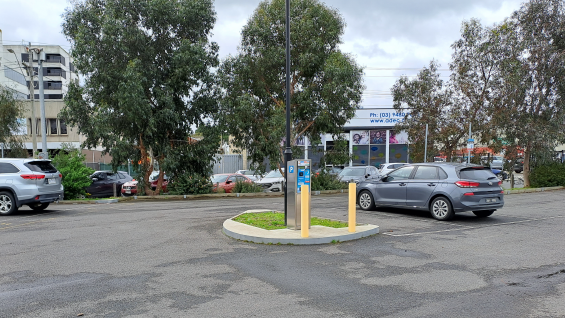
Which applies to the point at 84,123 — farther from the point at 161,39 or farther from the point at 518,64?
the point at 518,64

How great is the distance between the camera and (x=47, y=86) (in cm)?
7125

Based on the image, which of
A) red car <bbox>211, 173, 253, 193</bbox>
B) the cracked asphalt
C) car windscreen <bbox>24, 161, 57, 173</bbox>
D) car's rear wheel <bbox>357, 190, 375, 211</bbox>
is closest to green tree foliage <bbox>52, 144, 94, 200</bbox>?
car windscreen <bbox>24, 161, 57, 173</bbox>

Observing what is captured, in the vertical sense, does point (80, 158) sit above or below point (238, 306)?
above

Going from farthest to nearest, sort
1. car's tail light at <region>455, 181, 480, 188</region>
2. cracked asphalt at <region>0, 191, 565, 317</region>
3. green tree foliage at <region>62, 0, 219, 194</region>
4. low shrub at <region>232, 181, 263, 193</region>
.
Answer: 1. low shrub at <region>232, 181, 263, 193</region>
2. green tree foliage at <region>62, 0, 219, 194</region>
3. car's tail light at <region>455, 181, 480, 188</region>
4. cracked asphalt at <region>0, 191, 565, 317</region>

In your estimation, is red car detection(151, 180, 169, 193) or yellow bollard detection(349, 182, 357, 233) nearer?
yellow bollard detection(349, 182, 357, 233)

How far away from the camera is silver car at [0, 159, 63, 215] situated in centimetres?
1270

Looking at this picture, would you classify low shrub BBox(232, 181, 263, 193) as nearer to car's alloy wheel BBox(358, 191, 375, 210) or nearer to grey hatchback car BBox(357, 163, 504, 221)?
car's alloy wheel BBox(358, 191, 375, 210)

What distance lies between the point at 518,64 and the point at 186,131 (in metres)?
17.2

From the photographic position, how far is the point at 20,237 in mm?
9227

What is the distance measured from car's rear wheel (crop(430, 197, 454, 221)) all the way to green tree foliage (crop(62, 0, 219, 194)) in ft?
39.8

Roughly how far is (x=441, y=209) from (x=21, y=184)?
40.9ft

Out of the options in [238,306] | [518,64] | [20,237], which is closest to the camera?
[238,306]

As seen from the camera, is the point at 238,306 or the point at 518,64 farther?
the point at 518,64

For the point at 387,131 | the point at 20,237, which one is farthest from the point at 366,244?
the point at 387,131
